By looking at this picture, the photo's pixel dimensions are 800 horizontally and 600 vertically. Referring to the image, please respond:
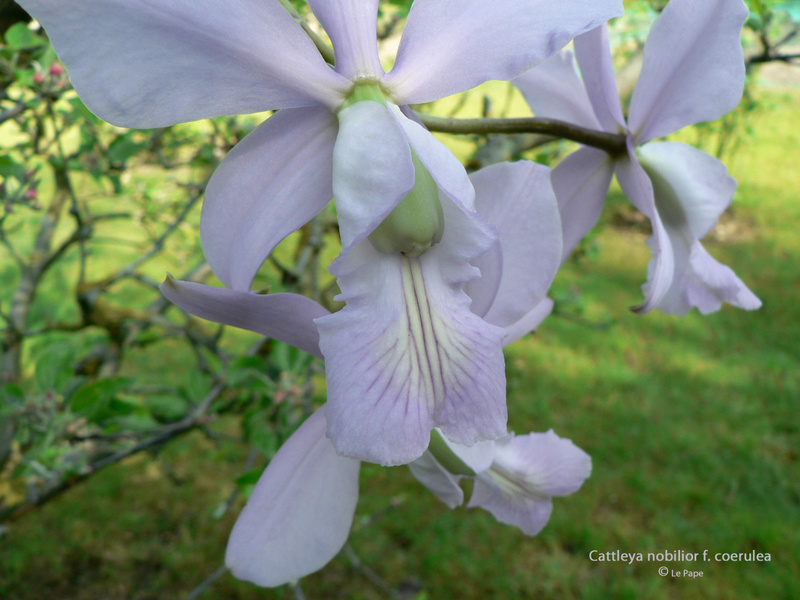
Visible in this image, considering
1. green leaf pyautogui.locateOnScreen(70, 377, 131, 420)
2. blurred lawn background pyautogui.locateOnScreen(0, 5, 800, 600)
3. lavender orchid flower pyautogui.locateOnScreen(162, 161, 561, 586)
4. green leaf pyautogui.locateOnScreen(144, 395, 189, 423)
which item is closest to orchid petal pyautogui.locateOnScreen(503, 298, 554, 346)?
lavender orchid flower pyautogui.locateOnScreen(162, 161, 561, 586)

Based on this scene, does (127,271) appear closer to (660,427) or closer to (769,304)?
(660,427)

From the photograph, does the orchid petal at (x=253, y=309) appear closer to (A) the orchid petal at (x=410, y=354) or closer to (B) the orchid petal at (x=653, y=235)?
(A) the orchid petal at (x=410, y=354)

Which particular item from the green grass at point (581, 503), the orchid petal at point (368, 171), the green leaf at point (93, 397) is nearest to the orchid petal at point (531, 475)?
the orchid petal at point (368, 171)

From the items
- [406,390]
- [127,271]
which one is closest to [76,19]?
[406,390]

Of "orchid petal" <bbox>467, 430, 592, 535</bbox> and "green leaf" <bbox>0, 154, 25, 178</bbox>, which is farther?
"green leaf" <bbox>0, 154, 25, 178</bbox>

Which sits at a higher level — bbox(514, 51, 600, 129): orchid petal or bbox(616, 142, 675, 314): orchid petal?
bbox(514, 51, 600, 129): orchid petal

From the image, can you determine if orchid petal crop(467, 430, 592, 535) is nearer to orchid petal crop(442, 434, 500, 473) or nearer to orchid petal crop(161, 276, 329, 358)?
orchid petal crop(442, 434, 500, 473)
